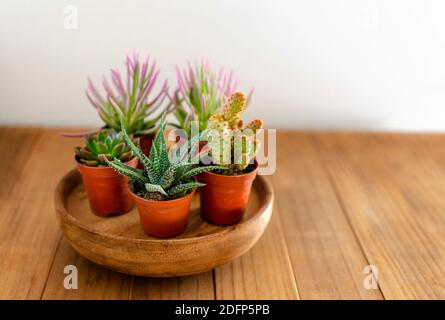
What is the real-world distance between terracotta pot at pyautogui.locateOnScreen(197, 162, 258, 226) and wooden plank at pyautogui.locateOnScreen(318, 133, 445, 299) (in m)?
0.23

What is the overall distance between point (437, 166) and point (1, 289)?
0.87 metres

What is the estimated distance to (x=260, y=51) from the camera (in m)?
1.19

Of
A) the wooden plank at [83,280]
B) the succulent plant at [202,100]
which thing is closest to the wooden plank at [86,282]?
the wooden plank at [83,280]

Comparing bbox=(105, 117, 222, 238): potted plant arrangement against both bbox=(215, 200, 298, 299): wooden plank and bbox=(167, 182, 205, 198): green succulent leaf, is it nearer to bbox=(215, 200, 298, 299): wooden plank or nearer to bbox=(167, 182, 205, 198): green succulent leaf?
bbox=(167, 182, 205, 198): green succulent leaf

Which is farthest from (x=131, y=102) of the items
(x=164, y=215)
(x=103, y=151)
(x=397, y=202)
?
(x=397, y=202)

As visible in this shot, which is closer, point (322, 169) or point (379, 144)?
point (322, 169)

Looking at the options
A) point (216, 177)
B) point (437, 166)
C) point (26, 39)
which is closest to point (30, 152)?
point (26, 39)

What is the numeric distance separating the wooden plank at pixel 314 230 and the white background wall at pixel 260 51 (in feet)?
0.48

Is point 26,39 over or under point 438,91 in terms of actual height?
over

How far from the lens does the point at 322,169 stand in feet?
3.74

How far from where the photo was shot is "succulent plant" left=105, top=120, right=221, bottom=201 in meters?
0.75
